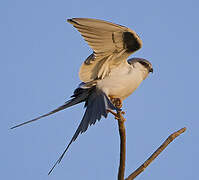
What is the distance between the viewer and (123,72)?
13.8ft

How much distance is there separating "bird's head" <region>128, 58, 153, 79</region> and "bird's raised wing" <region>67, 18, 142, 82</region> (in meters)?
0.18

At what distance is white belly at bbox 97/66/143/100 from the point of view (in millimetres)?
4098

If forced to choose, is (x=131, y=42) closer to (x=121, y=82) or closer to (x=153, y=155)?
(x=121, y=82)

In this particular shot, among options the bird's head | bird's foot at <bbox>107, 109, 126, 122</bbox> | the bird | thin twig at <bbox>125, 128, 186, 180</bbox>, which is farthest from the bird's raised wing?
thin twig at <bbox>125, 128, 186, 180</bbox>

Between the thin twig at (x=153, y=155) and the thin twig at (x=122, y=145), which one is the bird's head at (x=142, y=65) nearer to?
the thin twig at (x=122, y=145)

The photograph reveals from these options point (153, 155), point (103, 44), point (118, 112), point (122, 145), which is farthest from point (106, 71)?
point (153, 155)

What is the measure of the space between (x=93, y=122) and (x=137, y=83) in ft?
2.53

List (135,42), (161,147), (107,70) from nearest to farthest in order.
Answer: (161,147), (135,42), (107,70)

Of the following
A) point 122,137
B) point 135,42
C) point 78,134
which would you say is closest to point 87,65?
point 135,42

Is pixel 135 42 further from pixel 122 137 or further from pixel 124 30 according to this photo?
pixel 122 137

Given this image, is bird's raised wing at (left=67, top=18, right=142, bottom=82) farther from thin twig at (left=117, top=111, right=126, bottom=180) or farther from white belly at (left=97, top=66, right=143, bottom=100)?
thin twig at (left=117, top=111, right=126, bottom=180)

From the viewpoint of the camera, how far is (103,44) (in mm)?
3943

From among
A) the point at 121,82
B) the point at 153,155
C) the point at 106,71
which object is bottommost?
the point at 153,155

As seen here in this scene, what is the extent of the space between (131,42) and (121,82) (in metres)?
0.43
